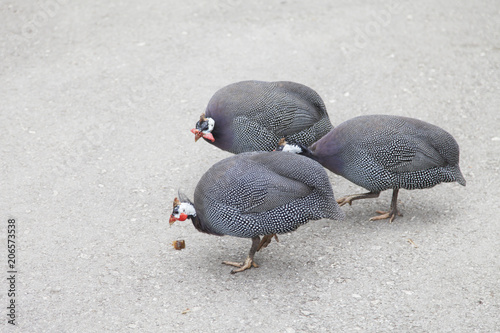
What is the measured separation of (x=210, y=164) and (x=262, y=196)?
4.83 ft

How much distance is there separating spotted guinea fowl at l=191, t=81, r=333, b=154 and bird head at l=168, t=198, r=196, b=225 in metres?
0.95

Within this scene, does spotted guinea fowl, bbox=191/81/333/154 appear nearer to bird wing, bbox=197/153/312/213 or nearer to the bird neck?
bird wing, bbox=197/153/312/213

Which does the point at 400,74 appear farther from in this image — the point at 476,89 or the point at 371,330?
the point at 371,330

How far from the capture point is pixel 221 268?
4.15 m

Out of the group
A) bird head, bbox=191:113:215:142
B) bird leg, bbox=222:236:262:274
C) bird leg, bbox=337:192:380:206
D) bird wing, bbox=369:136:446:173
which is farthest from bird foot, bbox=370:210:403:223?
bird head, bbox=191:113:215:142

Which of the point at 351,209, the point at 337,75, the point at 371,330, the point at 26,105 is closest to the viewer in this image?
the point at 371,330

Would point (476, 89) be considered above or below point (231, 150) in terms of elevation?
above

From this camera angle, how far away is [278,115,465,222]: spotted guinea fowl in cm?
441

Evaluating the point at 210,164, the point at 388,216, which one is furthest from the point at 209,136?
the point at 388,216

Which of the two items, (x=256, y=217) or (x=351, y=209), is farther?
(x=351, y=209)

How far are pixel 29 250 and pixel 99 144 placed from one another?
1.54 metres

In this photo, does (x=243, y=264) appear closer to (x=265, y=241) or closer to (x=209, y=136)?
(x=265, y=241)

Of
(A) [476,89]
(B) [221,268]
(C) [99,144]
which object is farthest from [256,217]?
(A) [476,89]

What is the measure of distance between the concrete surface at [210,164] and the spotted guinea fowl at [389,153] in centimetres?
36
